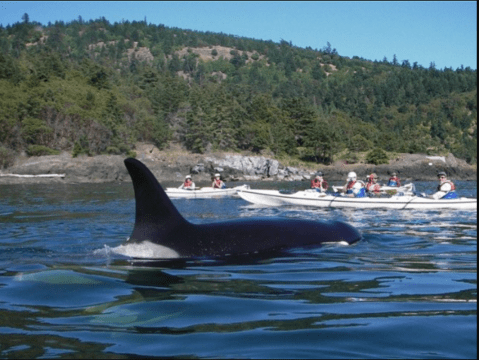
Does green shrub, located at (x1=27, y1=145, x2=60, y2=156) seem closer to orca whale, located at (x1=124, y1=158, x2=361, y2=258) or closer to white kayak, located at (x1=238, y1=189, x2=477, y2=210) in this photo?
white kayak, located at (x1=238, y1=189, x2=477, y2=210)

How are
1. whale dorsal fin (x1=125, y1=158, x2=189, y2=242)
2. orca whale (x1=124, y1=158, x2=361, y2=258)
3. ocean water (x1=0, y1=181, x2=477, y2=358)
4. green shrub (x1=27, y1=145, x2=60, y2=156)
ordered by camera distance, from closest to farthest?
ocean water (x1=0, y1=181, x2=477, y2=358) < whale dorsal fin (x1=125, y1=158, x2=189, y2=242) < orca whale (x1=124, y1=158, x2=361, y2=258) < green shrub (x1=27, y1=145, x2=60, y2=156)

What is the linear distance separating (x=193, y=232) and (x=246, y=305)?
3533mm

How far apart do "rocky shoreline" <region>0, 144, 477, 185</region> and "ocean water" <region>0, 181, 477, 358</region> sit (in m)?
59.8

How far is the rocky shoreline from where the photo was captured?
70.0 m

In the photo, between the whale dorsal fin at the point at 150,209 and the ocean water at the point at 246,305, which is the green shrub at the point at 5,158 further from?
the whale dorsal fin at the point at 150,209

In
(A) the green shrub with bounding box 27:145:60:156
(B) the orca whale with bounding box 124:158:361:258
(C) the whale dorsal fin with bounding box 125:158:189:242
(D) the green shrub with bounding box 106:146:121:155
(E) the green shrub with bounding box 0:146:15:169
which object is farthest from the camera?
(D) the green shrub with bounding box 106:146:121:155

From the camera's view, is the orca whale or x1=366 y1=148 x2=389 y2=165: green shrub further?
x1=366 y1=148 x2=389 y2=165: green shrub

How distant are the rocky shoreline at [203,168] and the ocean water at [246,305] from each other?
2355 inches

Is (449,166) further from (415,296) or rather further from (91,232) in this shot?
(415,296)

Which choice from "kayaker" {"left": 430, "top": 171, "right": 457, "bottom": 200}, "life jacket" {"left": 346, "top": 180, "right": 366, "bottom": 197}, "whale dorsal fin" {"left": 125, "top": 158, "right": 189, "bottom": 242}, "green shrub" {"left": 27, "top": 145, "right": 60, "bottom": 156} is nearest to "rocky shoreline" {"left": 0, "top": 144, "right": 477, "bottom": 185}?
"green shrub" {"left": 27, "top": 145, "right": 60, "bottom": 156}

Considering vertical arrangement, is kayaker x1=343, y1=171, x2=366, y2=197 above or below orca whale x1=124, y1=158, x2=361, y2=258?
above

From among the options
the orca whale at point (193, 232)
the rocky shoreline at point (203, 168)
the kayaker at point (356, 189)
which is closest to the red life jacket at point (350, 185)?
the kayaker at point (356, 189)

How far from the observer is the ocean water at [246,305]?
4346mm

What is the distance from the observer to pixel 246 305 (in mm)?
5770
